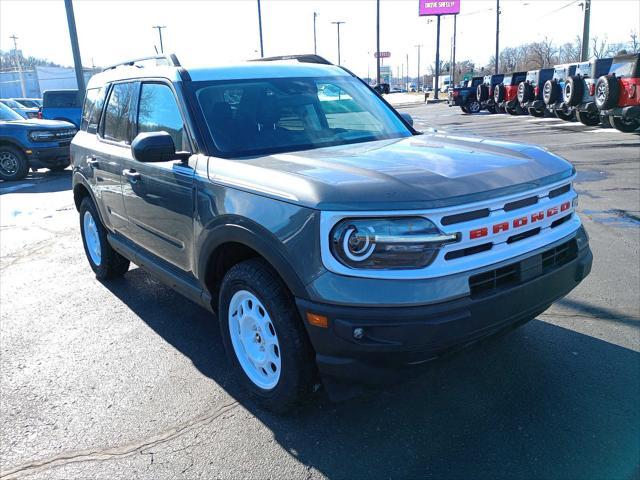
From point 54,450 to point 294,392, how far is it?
1.35m

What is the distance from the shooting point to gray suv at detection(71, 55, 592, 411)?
8.15 ft

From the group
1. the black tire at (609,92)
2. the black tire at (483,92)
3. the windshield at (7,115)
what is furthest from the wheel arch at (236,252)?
the black tire at (483,92)

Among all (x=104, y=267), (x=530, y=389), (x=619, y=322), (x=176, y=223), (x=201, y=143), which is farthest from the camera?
(x=104, y=267)

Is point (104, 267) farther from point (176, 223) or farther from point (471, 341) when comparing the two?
point (471, 341)

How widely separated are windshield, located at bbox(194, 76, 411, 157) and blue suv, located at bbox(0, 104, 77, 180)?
11588mm

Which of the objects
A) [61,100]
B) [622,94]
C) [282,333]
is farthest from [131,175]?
[61,100]

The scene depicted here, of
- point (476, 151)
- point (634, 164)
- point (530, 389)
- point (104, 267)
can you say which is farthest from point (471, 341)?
point (634, 164)

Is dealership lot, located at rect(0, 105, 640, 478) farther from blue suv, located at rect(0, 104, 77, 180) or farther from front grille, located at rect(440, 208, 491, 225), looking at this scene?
blue suv, located at rect(0, 104, 77, 180)

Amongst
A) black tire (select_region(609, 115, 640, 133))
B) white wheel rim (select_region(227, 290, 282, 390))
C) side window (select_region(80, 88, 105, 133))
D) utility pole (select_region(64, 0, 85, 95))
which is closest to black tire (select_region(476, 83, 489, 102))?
black tire (select_region(609, 115, 640, 133))

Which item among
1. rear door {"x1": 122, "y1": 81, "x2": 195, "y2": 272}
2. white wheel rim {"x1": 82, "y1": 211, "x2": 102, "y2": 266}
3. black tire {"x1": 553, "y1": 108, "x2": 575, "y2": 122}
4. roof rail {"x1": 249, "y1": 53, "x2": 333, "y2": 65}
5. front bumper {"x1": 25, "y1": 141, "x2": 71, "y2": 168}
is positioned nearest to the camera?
rear door {"x1": 122, "y1": 81, "x2": 195, "y2": 272}

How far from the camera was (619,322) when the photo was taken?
4.02 m

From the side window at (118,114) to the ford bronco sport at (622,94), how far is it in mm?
13879

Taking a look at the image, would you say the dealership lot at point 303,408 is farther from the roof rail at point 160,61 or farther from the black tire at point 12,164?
the black tire at point 12,164

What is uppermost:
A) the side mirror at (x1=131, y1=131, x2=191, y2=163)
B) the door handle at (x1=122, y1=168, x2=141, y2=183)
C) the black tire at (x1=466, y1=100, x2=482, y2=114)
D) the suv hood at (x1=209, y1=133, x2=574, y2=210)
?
the side mirror at (x1=131, y1=131, x2=191, y2=163)
